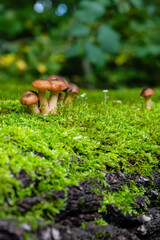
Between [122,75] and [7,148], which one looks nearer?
[7,148]

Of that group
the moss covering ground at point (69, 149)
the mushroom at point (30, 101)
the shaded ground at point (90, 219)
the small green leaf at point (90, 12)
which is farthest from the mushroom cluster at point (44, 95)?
the small green leaf at point (90, 12)

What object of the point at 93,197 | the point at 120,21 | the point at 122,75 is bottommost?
the point at 93,197

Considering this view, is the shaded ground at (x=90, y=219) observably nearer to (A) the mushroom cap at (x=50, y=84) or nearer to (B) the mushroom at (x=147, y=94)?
(A) the mushroom cap at (x=50, y=84)

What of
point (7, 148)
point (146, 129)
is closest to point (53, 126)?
point (7, 148)

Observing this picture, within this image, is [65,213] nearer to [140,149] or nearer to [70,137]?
[70,137]

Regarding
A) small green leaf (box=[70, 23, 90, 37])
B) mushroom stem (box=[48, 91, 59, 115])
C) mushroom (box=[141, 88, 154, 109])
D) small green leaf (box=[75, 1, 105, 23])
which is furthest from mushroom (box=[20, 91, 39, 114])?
small green leaf (box=[75, 1, 105, 23])

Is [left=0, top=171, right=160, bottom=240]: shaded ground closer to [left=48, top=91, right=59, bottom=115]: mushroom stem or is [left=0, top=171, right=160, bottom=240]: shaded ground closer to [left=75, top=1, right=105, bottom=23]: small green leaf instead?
[left=48, top=91, right=59, bottom=115]: mushroom stem

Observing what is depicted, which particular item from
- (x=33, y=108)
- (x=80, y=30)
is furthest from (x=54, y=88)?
(x=80, y=30)

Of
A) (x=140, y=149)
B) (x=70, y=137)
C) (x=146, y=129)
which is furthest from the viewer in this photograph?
(x=146, y=129)
